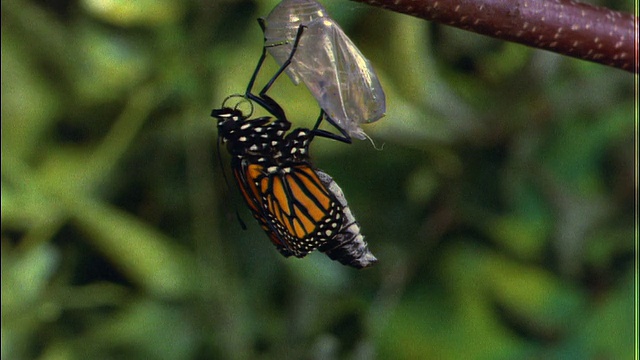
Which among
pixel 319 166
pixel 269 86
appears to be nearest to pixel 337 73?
pixel 269 86

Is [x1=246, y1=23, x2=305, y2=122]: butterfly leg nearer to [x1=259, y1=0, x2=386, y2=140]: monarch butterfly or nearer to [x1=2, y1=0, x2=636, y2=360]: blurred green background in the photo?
[x1=259, y1=0, x2=386, y2=140]: monarch butterfly

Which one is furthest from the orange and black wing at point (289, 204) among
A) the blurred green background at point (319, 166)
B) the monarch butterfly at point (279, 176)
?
the blurred green background at point (319, 166)

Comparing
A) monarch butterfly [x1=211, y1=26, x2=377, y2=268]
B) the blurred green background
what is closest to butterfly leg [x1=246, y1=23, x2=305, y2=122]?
monarch butterfly [x1=211, y1=26, x2=377, y2=268]

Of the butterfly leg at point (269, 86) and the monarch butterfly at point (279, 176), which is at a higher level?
the butterfly leg at point (269, 86)

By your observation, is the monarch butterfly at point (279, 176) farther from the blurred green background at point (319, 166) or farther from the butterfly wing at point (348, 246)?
the blurred green background at point (319, 166)

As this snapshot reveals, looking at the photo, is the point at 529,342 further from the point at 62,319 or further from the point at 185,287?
the point at 62,319

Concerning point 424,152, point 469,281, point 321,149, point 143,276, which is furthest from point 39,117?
point 469,281
